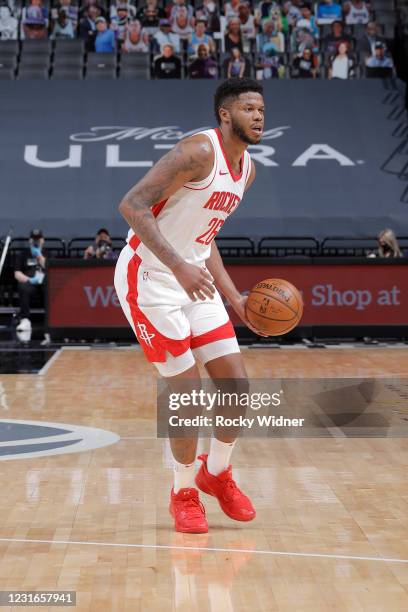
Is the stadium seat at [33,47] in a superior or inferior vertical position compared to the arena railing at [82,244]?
superior

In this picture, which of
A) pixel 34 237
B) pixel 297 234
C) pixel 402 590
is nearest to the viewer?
pixel 402 590

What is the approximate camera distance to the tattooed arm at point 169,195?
4.68 m

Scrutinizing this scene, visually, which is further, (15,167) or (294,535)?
(15,167)

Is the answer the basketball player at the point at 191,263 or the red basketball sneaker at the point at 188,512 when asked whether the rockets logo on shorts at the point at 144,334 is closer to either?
the basketball player at the point at 191,263

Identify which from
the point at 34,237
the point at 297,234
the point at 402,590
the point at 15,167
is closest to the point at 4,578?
the point at 402,590

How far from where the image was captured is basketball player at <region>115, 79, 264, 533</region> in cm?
487

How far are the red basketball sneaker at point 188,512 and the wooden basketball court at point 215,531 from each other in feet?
0.20

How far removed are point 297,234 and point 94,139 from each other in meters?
4.59

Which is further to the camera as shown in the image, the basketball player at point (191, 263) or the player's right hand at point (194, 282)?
the basketball player at point (191, 263)

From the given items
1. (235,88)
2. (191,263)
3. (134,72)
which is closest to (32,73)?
(134,72)

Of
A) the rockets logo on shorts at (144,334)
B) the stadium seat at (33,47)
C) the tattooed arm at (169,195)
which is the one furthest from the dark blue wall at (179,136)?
the tattooed arm at (169,195)

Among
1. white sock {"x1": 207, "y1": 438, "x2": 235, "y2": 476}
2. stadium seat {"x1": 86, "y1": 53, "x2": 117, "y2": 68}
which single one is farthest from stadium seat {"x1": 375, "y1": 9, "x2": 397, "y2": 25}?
white sock {"x1": 207, "y1": 438, "x2": 235, "y2": 476}

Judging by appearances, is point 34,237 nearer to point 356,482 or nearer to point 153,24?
point 153,24

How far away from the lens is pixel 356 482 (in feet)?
19.7
